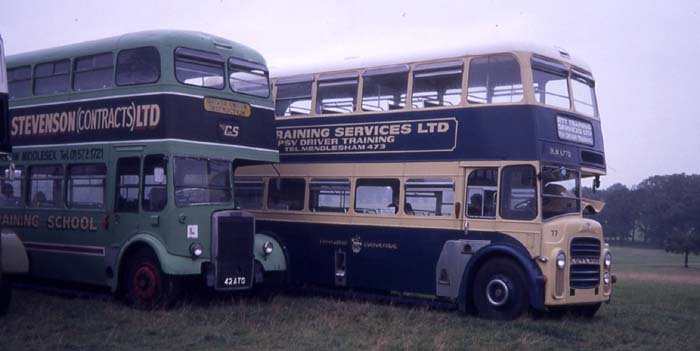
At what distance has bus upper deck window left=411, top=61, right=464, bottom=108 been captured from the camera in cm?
1460

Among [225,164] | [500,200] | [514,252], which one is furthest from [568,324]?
[225,164]

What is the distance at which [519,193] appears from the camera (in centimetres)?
1373

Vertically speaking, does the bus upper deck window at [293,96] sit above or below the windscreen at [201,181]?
above

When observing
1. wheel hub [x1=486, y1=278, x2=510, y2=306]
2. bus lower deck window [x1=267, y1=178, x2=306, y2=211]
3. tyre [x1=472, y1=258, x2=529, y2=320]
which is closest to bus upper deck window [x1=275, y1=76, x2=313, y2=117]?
bus lower deck window [x1=267, y1=178, x2=306, y2=211]

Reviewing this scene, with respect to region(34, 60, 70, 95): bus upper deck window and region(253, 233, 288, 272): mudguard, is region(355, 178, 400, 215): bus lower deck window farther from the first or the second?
region(34, 60, 70, 95): bus upper deck window

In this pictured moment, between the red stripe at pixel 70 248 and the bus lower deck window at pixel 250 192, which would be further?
the bus lower deck window at pixel 250 192

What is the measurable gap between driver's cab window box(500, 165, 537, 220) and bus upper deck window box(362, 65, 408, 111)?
8.56 feet

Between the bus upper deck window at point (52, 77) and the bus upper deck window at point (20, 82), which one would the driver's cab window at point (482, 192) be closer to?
the bus upper deck window at point (52, 77)

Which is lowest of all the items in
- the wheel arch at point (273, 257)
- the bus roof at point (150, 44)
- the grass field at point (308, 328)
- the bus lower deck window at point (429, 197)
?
the grass field at point (308, 328)

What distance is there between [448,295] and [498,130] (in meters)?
2.94

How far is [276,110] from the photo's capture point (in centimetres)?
1761

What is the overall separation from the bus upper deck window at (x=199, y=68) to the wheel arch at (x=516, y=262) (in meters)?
5.34

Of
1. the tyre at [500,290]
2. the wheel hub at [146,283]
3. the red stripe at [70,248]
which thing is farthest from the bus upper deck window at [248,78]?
the tyre at [500,290]

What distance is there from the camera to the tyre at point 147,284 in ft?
44.7
